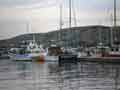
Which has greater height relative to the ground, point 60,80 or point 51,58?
point 60,80

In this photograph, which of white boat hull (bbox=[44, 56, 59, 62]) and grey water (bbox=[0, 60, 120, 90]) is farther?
white boat hull (bbox=[44, 56, 59, 62])

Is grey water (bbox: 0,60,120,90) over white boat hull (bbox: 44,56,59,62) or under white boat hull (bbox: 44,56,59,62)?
over

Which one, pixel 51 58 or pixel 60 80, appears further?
pixel 51 58

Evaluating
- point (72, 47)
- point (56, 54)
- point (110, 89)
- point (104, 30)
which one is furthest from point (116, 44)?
point (110, 89)

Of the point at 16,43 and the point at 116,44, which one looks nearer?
the point at 116,44

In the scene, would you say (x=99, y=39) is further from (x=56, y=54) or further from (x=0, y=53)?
(x=0, y=53)

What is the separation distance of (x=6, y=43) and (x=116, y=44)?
241ft

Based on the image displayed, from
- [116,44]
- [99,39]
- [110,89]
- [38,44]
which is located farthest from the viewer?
[99,39]

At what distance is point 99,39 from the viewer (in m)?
97.6

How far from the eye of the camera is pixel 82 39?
340 ft

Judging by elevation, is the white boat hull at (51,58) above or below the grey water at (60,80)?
below

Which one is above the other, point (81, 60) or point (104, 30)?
point (104, 30)

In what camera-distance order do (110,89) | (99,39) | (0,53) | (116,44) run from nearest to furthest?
1. (110,89)
2. (116,44)
3. (99,39)
4. (0,53)

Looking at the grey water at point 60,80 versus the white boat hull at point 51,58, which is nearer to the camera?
the grey water at point 60,80
